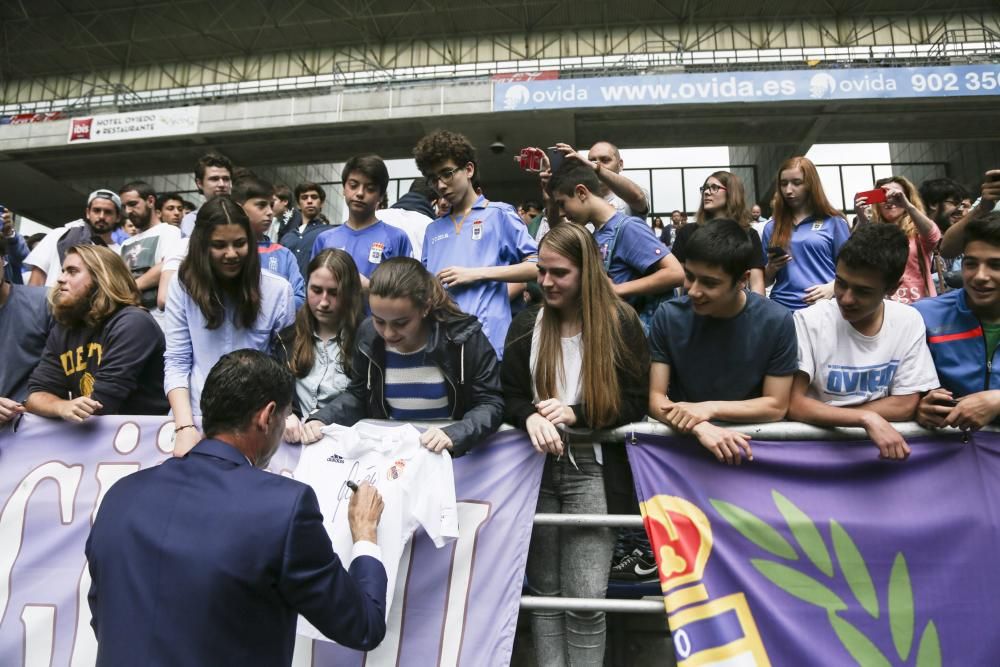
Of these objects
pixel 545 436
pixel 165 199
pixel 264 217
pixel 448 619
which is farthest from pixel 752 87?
pixel 448 619

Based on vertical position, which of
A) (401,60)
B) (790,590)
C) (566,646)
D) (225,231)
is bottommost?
(566,646)

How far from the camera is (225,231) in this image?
10.1 feet

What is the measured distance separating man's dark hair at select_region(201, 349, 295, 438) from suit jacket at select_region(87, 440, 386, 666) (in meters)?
0.12

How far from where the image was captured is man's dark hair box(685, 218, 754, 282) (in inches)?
100

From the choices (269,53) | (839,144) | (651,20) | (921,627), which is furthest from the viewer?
(269,53)

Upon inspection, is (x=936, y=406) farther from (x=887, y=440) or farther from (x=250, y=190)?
(x=250, y=190)

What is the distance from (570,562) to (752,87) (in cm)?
1433

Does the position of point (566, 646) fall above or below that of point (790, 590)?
below

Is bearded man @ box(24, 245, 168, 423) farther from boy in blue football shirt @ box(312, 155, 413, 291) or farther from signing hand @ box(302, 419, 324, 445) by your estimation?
boy in blue football shirt @ box(312, 155, 413, 291)

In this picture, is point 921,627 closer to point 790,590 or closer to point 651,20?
point 790,590

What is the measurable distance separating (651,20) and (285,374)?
2243cm

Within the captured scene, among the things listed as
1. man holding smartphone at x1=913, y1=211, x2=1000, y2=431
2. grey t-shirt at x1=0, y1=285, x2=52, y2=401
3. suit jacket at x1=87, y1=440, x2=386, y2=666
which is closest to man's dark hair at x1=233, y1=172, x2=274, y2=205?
grey t-shirt at x1=0, y1=285, x2=52, y2=401

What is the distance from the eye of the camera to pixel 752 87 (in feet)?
47.0

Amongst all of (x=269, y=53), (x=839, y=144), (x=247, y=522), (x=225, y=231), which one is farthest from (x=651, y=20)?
(x=247, y=522)
